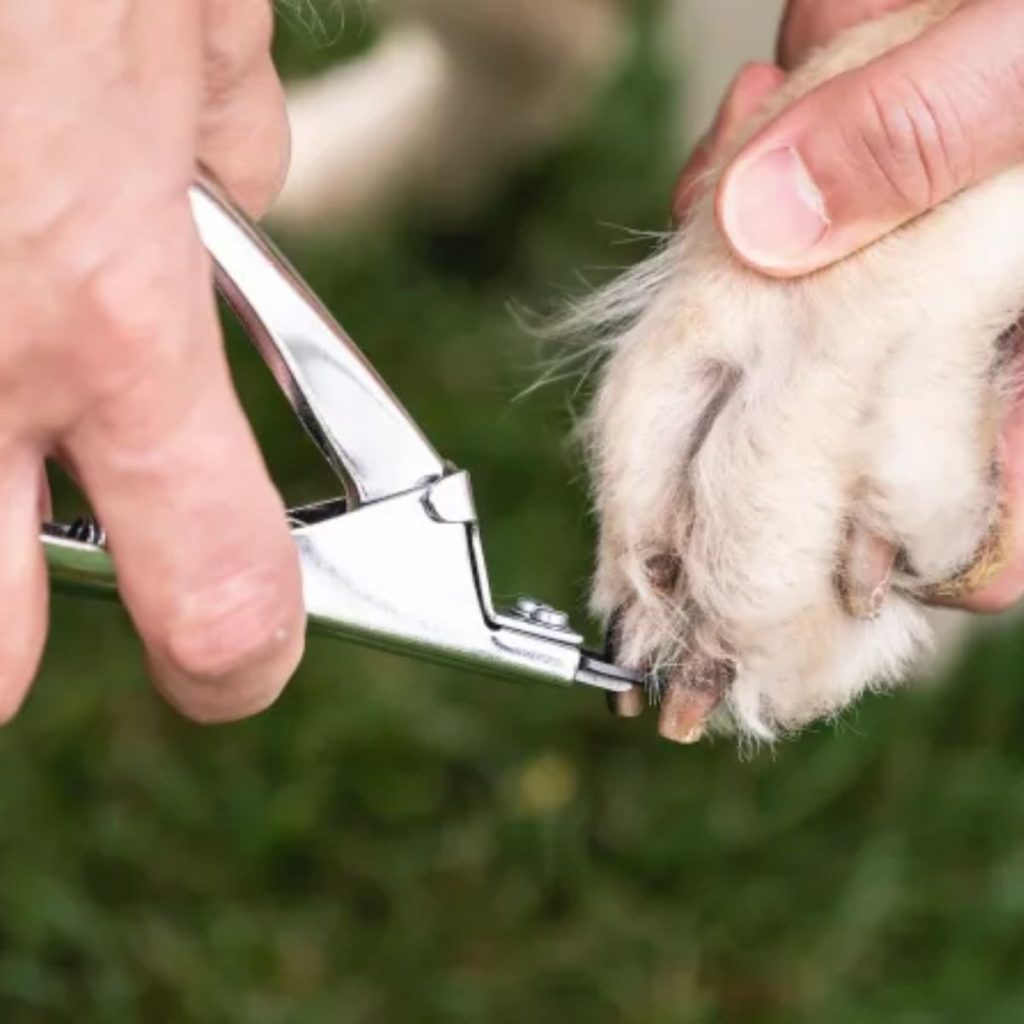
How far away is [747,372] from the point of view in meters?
→ 1.01

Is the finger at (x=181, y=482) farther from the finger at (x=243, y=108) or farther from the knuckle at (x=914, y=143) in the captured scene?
the knuckle at (x=914, y=143)

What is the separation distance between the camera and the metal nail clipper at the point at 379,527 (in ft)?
2.92

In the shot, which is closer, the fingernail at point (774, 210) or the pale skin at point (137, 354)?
the pale skin at point (137, 354)

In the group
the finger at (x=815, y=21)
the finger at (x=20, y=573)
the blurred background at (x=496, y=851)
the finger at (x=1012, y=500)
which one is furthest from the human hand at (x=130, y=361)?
the blurred background at (x=496, y=851)

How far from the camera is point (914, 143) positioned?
988 mm

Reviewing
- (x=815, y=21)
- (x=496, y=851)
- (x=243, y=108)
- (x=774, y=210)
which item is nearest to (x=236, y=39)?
(x=243, y=108)

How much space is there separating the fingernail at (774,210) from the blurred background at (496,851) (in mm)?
656

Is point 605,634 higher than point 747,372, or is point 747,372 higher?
point 747,372

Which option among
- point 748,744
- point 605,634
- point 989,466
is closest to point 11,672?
point 605,634

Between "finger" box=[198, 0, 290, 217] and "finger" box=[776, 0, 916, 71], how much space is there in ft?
1.39

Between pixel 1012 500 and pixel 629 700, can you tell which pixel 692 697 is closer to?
pixel 629 700

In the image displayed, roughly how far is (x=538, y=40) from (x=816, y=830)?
3.27 feet

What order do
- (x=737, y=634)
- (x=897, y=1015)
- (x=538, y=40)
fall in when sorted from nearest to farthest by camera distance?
(x=737, y=634) → (x=897, y=1015) → (x=538, y=40)

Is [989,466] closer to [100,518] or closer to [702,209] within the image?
[702,209]
